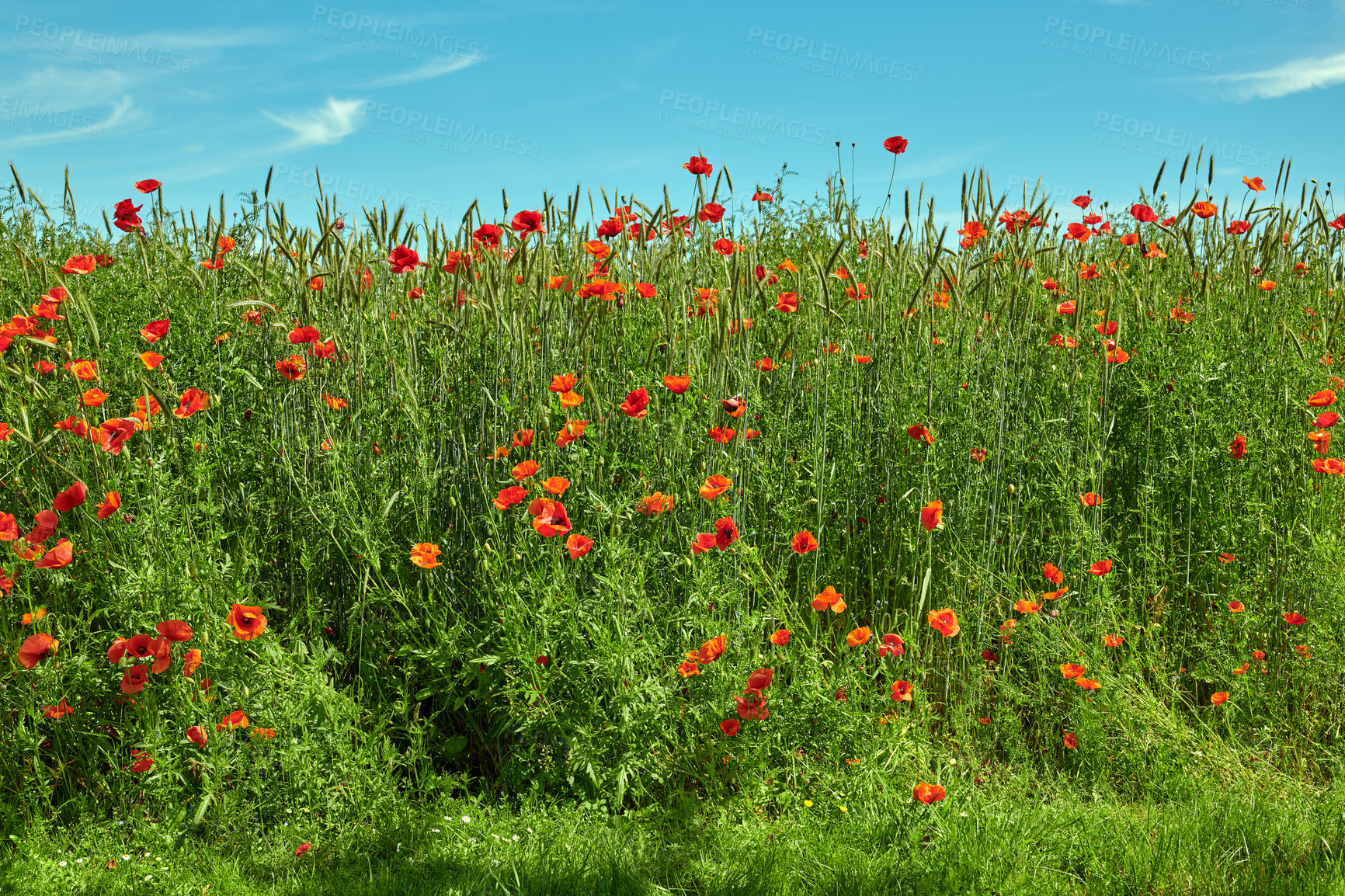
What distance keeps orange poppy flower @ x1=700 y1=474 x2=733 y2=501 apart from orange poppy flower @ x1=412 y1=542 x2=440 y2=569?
28.0 inches

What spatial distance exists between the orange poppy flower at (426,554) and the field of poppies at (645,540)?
4cm

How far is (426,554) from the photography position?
7.30 feet

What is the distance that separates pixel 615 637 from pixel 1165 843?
1.39 m

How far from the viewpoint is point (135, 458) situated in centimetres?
221

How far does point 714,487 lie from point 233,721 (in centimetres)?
131

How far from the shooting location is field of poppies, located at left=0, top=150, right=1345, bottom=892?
6.97ft

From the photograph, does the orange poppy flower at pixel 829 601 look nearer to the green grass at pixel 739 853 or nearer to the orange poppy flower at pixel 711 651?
the orange poppy flower at pixel 711 651

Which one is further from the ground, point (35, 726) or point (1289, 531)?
point (1289, 531)

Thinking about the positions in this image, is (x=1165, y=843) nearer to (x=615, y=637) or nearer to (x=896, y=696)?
(x=896, y=696)

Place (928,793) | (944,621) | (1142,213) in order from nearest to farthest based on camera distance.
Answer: (928,793) < (944,621) < (1142,213)

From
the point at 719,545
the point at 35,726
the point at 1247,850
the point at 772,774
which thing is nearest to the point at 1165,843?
the point at 1247,850

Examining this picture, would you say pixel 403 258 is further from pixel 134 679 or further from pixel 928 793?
pixel 928 793

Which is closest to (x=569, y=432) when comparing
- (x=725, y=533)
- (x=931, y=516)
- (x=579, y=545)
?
(x=579, y=545)

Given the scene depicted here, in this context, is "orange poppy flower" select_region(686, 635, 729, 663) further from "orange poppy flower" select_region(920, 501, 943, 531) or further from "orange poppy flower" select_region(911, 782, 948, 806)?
"orange poppy flower" select_region(920, 501, 943, 531)
